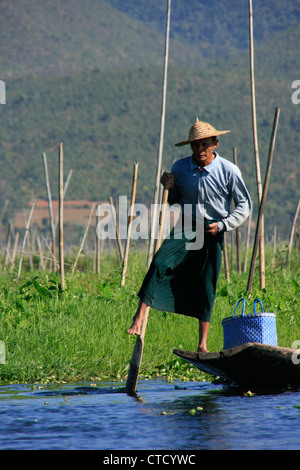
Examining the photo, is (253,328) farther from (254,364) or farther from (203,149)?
(203,149)

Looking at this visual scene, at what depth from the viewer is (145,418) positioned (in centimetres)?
458

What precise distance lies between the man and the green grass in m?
0.90

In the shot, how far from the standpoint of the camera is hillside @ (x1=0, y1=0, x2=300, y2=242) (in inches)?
2085

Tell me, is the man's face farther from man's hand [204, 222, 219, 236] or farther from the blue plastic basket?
the blue plastic basket

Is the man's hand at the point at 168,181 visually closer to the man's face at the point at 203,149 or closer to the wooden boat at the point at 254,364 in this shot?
the man's face at the point at 203,149

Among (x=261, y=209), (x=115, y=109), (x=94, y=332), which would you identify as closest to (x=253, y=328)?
(x=94, y=332)

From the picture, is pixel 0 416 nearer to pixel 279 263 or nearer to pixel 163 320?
pixel 163 320

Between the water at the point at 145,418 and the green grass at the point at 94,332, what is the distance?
34 cm

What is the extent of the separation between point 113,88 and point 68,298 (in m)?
66.7

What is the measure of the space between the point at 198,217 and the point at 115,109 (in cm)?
6430

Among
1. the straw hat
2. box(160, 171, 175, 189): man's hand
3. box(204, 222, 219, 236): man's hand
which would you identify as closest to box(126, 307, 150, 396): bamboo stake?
box(204, 222, 219, 236): man's hand

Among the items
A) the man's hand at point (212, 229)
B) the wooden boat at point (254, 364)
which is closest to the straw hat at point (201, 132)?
the man's hand at point (212, 229)

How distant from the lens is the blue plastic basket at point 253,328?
532cm
